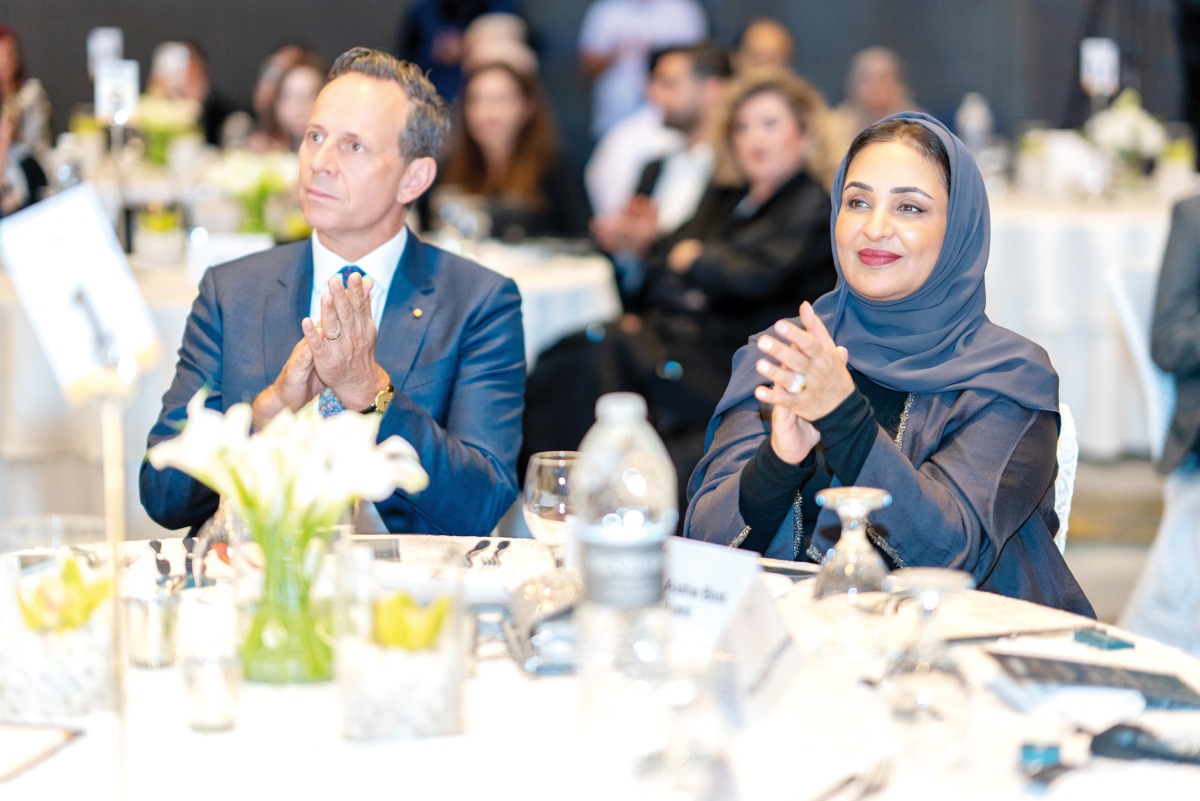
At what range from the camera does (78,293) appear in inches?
48.0

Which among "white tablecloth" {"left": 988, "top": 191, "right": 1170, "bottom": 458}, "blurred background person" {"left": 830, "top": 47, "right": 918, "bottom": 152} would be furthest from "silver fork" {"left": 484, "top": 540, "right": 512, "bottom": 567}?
"blurred background person" {"left": 830, "top": 47, "right": 918, "bottom": 152}

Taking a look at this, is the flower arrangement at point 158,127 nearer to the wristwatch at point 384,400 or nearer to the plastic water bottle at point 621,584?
the wristwatch at point 384,400

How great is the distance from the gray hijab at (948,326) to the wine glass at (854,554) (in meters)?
0.72

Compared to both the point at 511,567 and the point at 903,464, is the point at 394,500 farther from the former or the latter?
the point at 903,464

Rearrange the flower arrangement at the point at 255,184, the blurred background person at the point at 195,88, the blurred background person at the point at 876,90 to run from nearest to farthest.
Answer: the flower arrangement at the point at 255,184
the blurred background person at the point at 195,88
the blurred background person at the point at 876,90

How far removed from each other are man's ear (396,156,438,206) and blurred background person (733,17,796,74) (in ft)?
18.9

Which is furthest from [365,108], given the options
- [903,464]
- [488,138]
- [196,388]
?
[488,138]

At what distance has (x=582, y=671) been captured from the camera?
1332 mm

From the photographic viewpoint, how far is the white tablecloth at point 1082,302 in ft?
19.0

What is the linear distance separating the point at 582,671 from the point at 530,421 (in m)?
3.05

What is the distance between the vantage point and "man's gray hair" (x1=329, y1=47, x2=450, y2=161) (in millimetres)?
2553

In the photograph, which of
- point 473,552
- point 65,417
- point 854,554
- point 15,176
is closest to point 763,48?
point 15,176

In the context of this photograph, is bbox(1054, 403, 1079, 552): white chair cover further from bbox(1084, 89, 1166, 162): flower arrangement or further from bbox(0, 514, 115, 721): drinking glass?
bbox(1084, 89, 1166, 162): flower arrangement

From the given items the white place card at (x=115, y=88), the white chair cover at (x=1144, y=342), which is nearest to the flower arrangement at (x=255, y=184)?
the white place card at (x=115, y=88)
